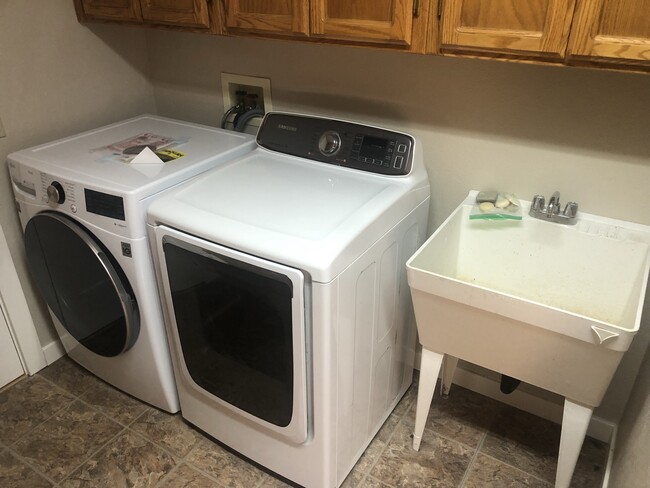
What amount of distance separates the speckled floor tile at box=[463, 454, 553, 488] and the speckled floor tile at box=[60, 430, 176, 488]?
0.99 metres

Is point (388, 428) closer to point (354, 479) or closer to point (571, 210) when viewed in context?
point (354, 479)

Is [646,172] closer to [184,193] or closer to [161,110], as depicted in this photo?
[184,193]

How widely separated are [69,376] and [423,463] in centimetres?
143

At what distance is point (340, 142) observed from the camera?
5.29ft

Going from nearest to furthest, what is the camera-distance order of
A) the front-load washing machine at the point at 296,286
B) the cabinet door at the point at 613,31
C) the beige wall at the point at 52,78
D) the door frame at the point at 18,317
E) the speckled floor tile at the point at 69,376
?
the cabinet door at the point at 613,31, the front-load washing machine at the point at 296,286, the beige wall at the point at 52,78, the door frame at the point at 18,317, the speckled floor tile at the point at 69,376

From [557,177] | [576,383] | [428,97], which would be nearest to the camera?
[576,383]

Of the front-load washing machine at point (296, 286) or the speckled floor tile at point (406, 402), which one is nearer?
the front-load washing machine at point (296, 286)

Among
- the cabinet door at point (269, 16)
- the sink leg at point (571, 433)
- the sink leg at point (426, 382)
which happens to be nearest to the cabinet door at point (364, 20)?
the cabinet door at point (269, 16)

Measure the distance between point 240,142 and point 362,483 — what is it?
122 centimetres

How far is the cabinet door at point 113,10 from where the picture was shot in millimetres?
1634

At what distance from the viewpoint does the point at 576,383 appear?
49.9 inches

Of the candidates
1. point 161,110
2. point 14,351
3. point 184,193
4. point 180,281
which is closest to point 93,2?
point 161,110

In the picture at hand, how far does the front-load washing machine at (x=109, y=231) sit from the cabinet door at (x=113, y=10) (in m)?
0.40

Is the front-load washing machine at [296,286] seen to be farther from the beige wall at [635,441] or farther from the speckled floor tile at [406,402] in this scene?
the beige wall at [635,441]
